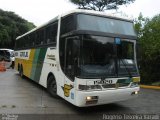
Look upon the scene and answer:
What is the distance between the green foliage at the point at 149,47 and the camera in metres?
16.8

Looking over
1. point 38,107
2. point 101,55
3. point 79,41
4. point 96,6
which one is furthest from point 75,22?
point 96,6

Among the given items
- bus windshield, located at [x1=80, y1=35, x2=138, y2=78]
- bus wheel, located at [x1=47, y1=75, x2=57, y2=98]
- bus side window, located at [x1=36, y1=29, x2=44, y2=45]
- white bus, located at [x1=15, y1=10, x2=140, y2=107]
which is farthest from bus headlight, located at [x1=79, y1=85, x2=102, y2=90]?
bus side window, located at [x1=36, y1=29, x2=44, y2=45]

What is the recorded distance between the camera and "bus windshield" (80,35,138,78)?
25.9ft

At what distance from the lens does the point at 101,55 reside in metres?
8.16

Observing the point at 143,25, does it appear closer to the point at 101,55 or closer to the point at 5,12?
the point at 101,55

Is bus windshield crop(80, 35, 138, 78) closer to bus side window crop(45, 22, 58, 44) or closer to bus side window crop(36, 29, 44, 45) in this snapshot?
bus side window crop(45, 22, 58, 44)

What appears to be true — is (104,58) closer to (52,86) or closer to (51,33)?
(52,86)

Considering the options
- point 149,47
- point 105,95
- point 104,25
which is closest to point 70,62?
point 105,95

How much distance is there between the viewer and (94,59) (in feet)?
26.3

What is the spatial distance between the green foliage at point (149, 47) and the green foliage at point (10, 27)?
107ft

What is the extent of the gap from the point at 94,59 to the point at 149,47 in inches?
380

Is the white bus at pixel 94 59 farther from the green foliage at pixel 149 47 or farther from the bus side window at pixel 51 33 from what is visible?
the green foliage at pixel 149 47

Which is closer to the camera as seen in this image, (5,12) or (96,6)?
(96,6)

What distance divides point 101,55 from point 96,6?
87.2 feet
